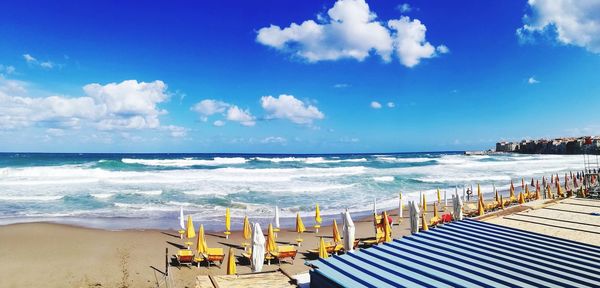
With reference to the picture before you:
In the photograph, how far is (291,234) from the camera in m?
16.9

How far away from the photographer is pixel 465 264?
6188mm

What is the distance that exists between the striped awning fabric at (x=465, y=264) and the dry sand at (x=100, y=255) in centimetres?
583

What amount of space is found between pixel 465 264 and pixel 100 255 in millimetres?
13034

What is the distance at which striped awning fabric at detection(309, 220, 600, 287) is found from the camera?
5.53 m

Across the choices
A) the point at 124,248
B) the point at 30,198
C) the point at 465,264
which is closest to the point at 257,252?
the point at 465,264

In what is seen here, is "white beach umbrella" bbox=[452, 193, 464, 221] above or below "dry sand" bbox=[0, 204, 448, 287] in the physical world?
above

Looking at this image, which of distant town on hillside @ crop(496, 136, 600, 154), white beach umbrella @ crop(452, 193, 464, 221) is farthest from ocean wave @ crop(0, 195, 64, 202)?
distant town on hillside @ crop(496, 136, 600, 154)

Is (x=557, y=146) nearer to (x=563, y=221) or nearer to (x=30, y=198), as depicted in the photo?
(x=563, y=221)

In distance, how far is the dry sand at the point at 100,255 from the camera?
1148 cm

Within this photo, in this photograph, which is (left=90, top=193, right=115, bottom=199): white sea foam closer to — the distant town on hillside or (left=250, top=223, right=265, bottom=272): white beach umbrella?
(left=250, top=223, right=265, bottom=272): white beach umbrella

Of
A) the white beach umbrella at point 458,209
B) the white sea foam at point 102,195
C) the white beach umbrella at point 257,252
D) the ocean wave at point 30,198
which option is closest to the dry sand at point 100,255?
the white beach umbrella at point 257,252

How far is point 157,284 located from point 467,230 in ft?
29.4

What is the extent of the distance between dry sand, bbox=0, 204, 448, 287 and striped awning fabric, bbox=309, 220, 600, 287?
583cm

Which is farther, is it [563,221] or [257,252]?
[563,221]
